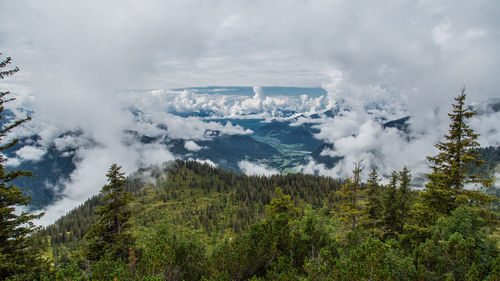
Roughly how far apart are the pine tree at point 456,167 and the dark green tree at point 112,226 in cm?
2746

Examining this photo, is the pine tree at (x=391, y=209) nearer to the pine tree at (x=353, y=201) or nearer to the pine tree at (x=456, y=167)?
the pine tree at (x=353, y=201)

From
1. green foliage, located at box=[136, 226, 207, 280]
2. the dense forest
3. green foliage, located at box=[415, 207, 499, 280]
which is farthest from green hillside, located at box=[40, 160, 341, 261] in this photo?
green foliage, located at box=[415, 207, 499, 280]

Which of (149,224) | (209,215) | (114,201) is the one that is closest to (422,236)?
(114,201)

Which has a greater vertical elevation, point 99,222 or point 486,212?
point 486,212

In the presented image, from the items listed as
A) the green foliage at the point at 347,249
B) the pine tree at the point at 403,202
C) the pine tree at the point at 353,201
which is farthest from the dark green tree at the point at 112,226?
the pine tree at the point at 403,202

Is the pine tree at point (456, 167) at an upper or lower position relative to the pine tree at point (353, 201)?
upper

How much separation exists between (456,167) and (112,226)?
31373 millimetres

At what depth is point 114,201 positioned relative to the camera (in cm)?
2283

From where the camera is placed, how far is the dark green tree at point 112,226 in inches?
850

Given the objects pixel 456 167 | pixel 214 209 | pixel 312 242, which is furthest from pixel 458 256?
pixel 214 209

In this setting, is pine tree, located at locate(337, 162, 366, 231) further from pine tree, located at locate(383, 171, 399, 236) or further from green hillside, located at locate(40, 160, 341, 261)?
green hillside, located at locate(40, 160, 341, 261)

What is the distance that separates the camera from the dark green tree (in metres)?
21.6

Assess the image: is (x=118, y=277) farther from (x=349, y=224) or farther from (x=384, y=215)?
(x=384, y=215)

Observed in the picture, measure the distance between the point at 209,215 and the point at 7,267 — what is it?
13997cm
